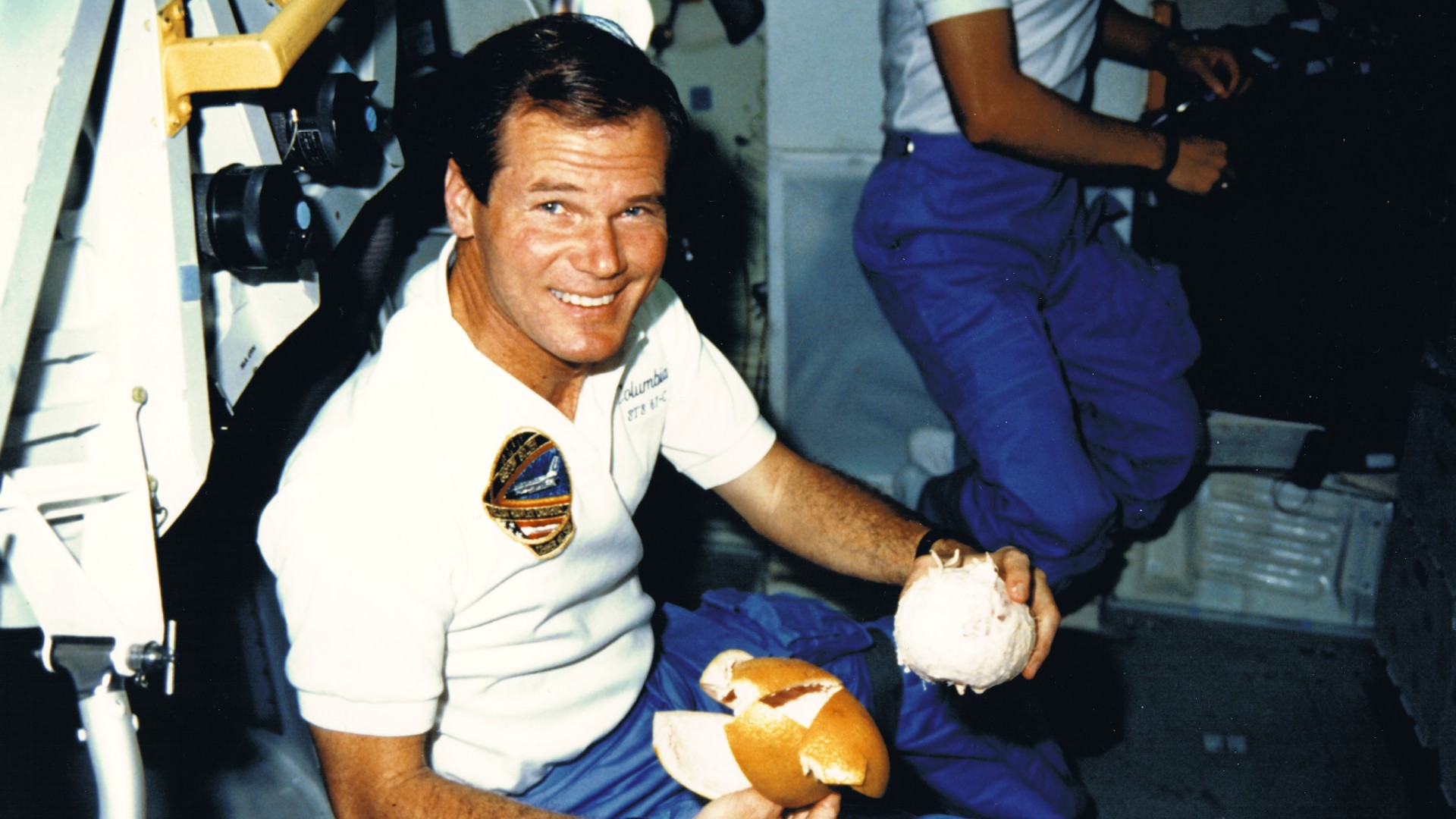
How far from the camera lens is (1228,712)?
224 centimetres

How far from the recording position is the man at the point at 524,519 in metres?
1.04

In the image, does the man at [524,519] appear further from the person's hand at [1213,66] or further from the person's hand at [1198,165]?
the person's hand at [1213,66]

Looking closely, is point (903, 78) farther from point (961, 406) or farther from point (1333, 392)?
point (1333, 392)

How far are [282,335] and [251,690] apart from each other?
2.06 ft

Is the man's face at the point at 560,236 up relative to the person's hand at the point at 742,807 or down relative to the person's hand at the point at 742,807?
up

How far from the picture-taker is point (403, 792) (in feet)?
3.40

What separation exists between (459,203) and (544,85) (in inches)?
8.0

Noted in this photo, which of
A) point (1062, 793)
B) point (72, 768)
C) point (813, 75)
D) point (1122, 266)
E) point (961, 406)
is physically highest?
point (813, 75)

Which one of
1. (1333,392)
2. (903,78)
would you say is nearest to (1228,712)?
(1333,392)

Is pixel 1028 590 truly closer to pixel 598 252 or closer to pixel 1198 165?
pixel 598 252

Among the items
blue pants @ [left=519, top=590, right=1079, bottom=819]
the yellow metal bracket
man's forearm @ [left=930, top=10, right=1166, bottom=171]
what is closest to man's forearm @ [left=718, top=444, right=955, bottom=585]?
blue pants @ [left=519, top=590, right=1079, bottom=819]

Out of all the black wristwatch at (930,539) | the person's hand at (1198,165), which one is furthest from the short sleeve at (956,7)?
the black wristwatch at (930,539)

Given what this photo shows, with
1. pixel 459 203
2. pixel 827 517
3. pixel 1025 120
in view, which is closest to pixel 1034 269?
pixel 1025 120

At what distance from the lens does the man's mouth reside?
3.98 ft
